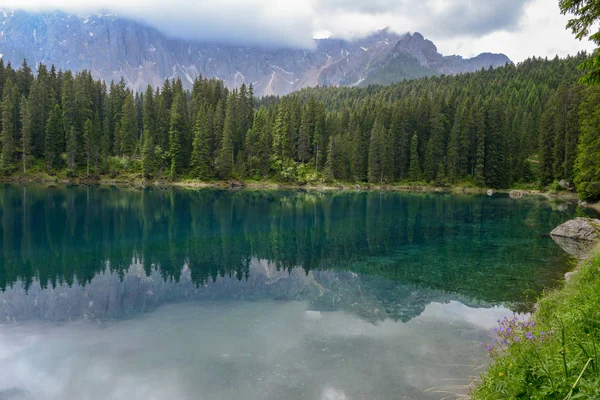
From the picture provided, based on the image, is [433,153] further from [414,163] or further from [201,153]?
[201,153]

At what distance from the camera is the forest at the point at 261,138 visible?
292 feet

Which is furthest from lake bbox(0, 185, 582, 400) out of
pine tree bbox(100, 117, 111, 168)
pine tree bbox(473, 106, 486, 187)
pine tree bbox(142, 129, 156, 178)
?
pine tree bbox(473, 106, 486, 187)

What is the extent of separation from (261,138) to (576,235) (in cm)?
7713

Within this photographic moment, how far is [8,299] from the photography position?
1620cm

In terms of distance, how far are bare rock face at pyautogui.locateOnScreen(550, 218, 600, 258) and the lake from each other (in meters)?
1.43

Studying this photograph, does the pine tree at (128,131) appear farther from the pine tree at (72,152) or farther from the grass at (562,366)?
the grass at (562,366)

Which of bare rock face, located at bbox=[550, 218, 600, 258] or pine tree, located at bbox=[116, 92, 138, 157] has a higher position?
pine tree, located at bbox=[116, 92, 138, 157]

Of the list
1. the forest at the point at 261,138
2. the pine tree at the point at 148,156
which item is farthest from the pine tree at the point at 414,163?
the pine tree at the point at 148,156

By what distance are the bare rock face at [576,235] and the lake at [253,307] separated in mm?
1432

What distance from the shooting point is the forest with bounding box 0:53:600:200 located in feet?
292

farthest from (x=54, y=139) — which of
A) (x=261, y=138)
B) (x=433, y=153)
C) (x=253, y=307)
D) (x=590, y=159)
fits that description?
(x=590, y=159)

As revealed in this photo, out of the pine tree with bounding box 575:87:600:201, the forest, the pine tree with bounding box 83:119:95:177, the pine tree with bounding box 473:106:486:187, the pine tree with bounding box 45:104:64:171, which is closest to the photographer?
the pine tree with bounding box 575:87:600:201

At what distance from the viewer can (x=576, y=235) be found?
3145cm

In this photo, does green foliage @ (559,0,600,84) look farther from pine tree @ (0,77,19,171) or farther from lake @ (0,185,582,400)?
pine tree @ (0,77,19,171)
